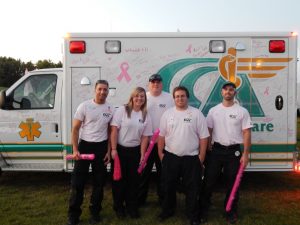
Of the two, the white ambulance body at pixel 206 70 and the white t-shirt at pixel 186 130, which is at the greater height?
the white ambulance body at pixel 206 70

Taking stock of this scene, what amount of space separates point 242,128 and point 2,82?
6552cm

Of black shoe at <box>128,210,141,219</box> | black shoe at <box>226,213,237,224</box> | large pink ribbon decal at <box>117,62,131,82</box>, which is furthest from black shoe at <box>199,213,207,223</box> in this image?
large pink ribbon decal at <box>117,62,131,82</box>

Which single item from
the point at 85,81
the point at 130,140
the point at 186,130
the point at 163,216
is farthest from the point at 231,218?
the point at 85,81

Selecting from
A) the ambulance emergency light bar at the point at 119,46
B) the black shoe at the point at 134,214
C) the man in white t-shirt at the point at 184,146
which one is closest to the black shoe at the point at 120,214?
→ the black shoe at the point at 134,214

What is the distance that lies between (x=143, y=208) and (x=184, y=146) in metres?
1.46

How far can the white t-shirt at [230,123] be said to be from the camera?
4.42 meters

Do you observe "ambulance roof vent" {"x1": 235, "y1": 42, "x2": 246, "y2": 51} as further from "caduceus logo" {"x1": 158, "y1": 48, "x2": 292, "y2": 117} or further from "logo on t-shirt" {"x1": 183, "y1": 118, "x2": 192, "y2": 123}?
"logo on t-shirt" {"x1": 183, "y1": 118, "x2": 192, "y2": 123}

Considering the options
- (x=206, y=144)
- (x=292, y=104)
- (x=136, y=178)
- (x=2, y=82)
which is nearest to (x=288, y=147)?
(x=292, y=104)

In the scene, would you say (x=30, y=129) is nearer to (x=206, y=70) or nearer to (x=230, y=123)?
(x=206, y=70)

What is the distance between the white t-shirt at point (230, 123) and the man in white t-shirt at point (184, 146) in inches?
10.1

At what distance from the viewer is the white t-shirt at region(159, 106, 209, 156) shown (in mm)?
4309

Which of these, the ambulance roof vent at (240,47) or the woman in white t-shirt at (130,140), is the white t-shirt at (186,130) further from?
the ambulance roof vent at (240,47)

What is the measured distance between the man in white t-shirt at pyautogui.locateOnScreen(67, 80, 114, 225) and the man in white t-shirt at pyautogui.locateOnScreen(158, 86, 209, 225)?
734mm

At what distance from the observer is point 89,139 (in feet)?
14.5
